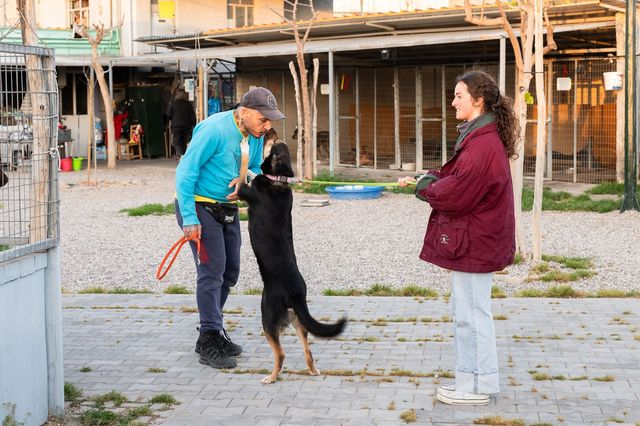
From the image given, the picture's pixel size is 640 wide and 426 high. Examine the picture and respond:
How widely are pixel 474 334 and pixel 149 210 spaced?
448 inches

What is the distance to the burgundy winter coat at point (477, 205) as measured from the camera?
5.35 metres

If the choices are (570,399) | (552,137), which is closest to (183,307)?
(570,399)

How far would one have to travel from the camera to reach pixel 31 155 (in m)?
5.29

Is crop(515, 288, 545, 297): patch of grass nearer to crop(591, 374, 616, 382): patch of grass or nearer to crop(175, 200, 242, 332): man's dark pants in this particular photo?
crop(591, 374, 616, 382): patch of grass

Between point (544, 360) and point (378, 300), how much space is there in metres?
2.42

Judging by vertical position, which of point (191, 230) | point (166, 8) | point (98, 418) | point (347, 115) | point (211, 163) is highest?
point (166, 8)

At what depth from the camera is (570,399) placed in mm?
5672

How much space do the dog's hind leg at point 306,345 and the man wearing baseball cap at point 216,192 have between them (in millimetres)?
553

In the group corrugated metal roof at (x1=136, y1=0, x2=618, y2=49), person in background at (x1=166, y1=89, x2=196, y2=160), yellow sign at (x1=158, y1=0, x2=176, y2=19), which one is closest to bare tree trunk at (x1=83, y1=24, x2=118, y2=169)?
corrugated metal roof at (x1=136, y1=0, x2=618, y2=49)

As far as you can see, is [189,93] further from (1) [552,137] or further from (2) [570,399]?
(2) [570,399]

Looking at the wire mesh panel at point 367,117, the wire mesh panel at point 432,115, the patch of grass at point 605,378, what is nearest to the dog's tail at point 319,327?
the patch of grass at point 605,378

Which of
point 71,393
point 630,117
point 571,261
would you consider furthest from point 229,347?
point 630,117

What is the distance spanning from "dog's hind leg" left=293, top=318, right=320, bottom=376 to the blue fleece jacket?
921 millimetres

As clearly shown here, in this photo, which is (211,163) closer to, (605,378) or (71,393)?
(71,393)
